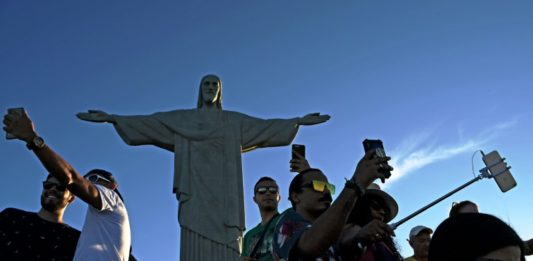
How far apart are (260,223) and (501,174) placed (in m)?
2.51

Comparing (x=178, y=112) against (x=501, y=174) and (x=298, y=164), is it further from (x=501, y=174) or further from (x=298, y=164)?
(x=501, y=174)

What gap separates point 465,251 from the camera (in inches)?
72.3

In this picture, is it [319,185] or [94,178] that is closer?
[319,185]

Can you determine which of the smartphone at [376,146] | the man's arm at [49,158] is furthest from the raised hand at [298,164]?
the smartphone at [376,146]

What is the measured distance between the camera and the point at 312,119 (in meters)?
7.93

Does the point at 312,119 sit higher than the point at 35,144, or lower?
higher

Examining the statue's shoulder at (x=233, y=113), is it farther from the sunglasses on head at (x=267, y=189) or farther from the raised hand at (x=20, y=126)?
Result: the raised hand at (x=20, y=126)

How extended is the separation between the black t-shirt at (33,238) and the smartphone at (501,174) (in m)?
4.02

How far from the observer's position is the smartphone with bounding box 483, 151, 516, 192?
6.05 metres

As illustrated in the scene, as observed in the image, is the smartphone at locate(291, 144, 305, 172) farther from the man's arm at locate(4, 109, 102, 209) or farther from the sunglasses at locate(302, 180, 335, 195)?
the man's arm at locate(4, 109, 102, 209)

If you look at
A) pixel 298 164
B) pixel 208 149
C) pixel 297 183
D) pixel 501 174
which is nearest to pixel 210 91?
pixel 208 149

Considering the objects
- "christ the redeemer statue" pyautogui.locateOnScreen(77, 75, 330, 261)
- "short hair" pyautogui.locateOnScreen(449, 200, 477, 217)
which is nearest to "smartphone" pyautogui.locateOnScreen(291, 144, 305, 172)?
"short hair" pyautogui.locateOnScreen(449, 200, 477, 217)

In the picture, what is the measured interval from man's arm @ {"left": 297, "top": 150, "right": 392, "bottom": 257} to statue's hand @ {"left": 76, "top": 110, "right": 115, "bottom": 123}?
17.2ft

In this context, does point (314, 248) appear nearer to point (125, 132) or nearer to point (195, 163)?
point (195, 163)
